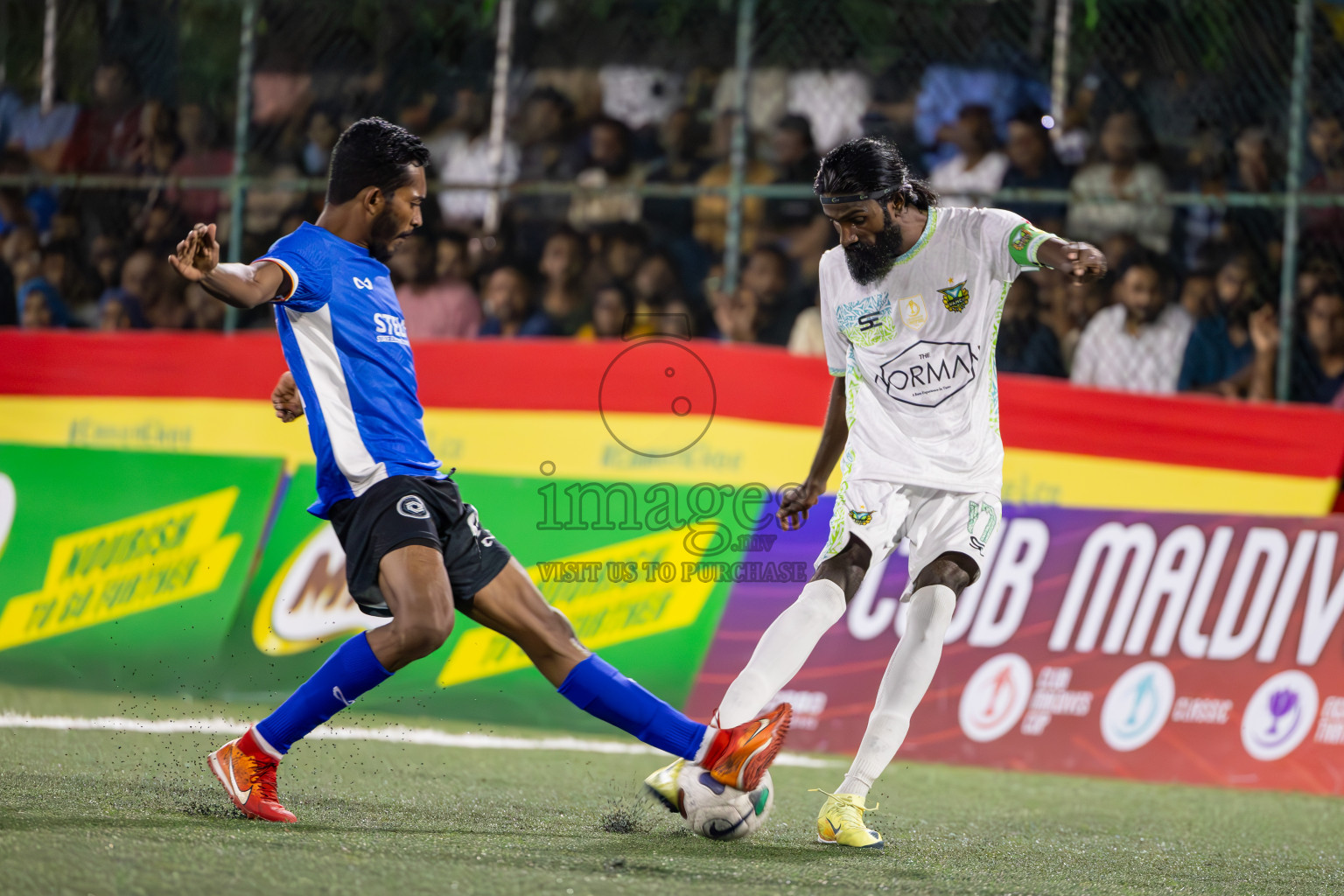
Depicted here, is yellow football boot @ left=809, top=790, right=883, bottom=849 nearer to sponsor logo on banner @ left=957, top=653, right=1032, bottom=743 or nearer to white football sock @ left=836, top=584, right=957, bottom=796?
white football sock @ left=836, top=584, right=957, bottom=796

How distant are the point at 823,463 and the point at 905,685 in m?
0.80

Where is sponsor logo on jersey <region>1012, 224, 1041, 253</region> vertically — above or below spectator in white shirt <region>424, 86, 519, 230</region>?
below

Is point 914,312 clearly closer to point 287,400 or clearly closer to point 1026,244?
point 1026,244

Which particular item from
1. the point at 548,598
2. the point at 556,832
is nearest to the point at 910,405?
the point at 556,832

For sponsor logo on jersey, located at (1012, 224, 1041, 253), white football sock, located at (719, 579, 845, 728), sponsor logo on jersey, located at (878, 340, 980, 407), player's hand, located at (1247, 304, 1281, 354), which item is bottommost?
white football sock, located at (719, 579, 845, 728)

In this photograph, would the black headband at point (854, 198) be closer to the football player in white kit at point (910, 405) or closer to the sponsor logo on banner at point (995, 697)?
the football player in white kit at point (910, 405)

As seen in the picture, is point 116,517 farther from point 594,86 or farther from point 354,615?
point 594,86

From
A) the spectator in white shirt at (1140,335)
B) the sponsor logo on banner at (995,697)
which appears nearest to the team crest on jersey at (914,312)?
the sponsor logo on banner at (995,697)

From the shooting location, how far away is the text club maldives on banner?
A: 7.12m

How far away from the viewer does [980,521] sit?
4691 millimetres

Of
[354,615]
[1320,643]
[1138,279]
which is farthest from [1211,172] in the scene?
[354,615]

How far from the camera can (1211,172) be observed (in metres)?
8.63

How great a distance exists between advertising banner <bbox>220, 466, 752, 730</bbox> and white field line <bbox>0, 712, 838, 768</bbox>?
0.36 m

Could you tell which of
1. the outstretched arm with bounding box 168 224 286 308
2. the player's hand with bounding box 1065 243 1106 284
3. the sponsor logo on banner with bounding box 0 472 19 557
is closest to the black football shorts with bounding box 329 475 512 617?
the outstretched arm with bounding box 168 224 286 308
